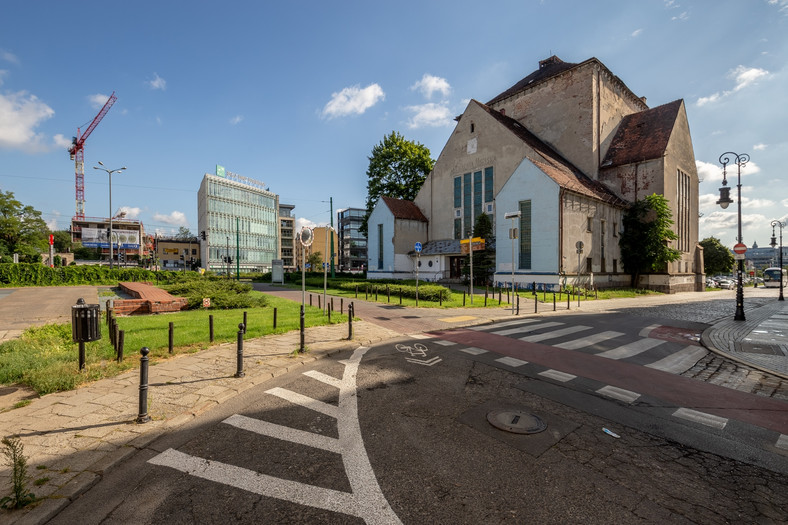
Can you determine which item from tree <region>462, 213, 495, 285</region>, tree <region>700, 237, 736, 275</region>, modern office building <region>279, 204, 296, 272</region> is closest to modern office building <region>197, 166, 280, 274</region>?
modern office building <region>279, 204, 296, 272</region>

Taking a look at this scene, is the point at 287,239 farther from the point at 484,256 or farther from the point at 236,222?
the point at 484,256

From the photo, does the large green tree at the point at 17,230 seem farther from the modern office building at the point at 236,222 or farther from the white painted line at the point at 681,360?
the white painted line at the point at 681,360

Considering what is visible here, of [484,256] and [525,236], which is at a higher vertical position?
[525,236]

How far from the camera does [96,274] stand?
33.2 m

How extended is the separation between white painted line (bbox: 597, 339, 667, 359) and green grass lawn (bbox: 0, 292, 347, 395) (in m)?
8.32

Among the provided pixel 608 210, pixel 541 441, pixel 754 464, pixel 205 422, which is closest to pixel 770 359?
pixel 754 464

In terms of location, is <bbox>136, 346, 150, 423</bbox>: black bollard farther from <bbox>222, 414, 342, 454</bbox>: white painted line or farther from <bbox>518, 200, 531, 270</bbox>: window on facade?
<bbox>518, 200, 531, 270</bbox>: window on facade

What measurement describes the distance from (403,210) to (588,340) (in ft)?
103

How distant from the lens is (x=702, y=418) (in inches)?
192

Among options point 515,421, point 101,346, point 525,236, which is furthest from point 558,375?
point 525,236

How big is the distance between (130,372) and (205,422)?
9.72ft

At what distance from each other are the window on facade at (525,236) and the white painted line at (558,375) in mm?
22020

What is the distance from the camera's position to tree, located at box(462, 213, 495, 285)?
3053 centimetres

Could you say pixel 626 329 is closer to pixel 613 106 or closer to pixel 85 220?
pixel 613 106
